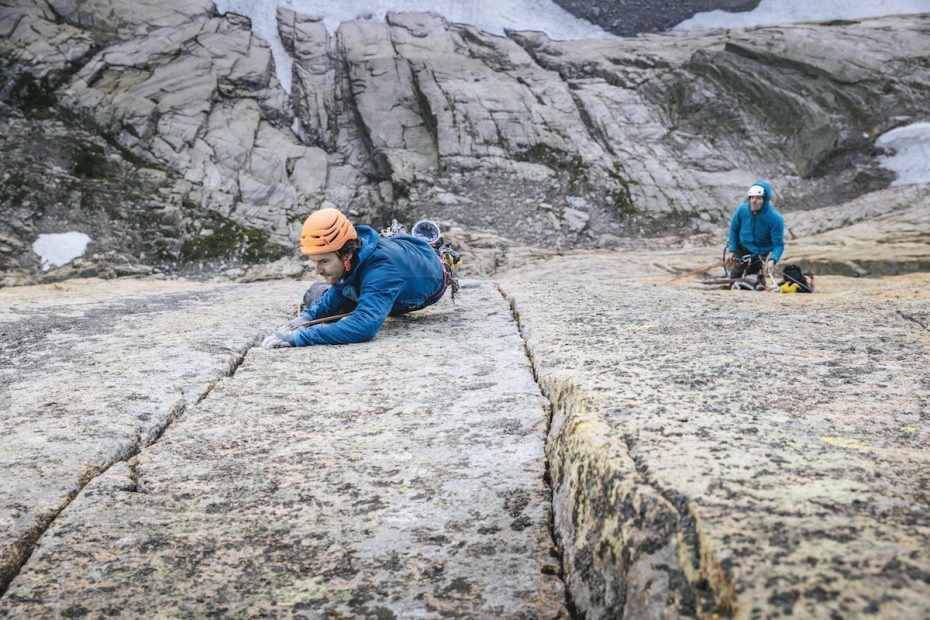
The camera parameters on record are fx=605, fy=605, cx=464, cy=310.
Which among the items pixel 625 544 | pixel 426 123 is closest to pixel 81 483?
pixel 625 544

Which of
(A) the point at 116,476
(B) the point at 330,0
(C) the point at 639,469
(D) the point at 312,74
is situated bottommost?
(A) the point at 116,476

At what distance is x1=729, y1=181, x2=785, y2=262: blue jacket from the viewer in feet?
39.9

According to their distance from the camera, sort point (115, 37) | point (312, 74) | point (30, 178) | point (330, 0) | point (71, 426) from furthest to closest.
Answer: point (330, 0)
point (312, 74)
point (115, 37)
point (30, 178)
point (71, 426)

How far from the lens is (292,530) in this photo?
2584 millimetres

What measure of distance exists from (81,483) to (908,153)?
33234 mm

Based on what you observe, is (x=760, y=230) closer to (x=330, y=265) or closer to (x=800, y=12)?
(x=330, y=265)

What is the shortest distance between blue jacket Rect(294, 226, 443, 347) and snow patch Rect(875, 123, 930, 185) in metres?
27.7

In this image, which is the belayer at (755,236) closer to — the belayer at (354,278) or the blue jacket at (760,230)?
the blue jacket at (760,230)

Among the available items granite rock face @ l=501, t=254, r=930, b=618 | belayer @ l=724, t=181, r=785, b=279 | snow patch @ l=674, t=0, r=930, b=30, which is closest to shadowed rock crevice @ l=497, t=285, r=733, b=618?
granite rock face @ l=501, t=254, r=930, b=618

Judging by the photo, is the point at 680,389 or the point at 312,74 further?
the point at 312,74

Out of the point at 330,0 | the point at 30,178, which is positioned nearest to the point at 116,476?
the point at 30,178

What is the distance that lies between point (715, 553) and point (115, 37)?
34905 millimetres

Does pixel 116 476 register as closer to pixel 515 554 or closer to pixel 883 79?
pixel 515 554

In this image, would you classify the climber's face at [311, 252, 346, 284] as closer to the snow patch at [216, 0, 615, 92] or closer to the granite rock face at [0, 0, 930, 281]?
the granite rock face at [0, 0, 930, 281]
